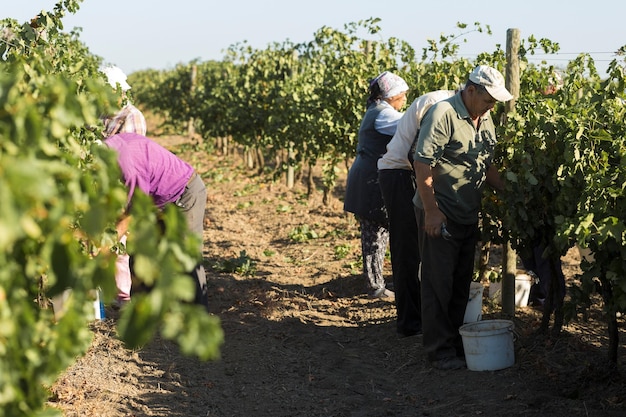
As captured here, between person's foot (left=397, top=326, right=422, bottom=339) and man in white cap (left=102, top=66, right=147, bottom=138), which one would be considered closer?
man in white cap (left=102, top=66, right=147, bottom=138)

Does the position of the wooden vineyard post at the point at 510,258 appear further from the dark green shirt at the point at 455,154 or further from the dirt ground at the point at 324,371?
the dark green shirt at the point at 455,154

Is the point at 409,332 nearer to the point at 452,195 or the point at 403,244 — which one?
the point at 403,244

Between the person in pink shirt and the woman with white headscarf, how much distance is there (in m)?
1.34

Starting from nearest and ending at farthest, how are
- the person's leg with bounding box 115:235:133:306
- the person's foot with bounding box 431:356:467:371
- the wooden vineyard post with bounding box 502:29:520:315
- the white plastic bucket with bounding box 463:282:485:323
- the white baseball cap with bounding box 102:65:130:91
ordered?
1. the person's foot with bounding box 431:356:467:371
2. the white plastic bucket with bounding box 463:282:485:323
3. the white baseball cap with bounding box 102:65:130:91
4. the wooden vineyard post with bounding box 502:29:520:315
5. the person's leg with bounding box 115:235:133:306

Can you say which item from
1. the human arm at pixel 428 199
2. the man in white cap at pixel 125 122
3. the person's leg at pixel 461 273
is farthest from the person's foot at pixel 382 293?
the man in white cap at pixel 125 122

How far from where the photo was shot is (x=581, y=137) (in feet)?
15.2

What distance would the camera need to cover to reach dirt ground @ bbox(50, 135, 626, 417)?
4.54 meters

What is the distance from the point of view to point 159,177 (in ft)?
17.2

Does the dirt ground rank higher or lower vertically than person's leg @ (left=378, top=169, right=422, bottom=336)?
lower

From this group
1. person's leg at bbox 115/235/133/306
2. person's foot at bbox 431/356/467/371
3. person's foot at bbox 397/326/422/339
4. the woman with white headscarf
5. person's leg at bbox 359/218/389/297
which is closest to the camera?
person's foot at bbox 431/356/467/371

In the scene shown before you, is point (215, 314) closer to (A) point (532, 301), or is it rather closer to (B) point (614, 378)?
(A) point (532, 301)

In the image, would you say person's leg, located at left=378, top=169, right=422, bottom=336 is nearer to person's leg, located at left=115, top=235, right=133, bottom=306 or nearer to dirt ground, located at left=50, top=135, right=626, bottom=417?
dirt ground, located at left=50, top=135, right=626, bottom=417

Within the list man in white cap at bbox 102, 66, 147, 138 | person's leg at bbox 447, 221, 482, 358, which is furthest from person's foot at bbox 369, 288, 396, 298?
man in white cap at bbox 102, 66, 147, 138

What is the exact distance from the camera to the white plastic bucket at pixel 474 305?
5.48m
